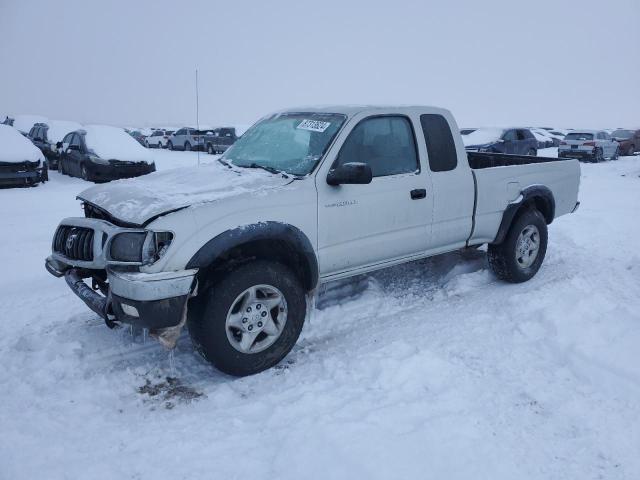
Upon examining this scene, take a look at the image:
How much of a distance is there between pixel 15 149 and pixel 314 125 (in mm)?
10636

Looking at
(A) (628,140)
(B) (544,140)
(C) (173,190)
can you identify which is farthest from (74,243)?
(B) (544,140)

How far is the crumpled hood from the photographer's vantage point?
3344 millimetres

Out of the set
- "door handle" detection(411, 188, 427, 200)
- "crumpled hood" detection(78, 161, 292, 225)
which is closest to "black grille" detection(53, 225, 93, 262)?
"crumpled hood" detection(78, 161, 292, 225)

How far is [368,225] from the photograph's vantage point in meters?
4.16

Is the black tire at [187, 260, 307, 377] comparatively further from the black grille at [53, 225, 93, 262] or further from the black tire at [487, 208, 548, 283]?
the black tire at [487, 208, 548, 283]

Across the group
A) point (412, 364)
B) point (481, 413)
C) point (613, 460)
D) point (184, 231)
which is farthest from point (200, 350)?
point (613, 460)

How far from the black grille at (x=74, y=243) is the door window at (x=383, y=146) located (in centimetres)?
194

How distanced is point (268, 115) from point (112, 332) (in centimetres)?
247

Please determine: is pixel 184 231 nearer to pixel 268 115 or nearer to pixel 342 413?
pixel 342 413

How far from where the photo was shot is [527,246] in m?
5.75

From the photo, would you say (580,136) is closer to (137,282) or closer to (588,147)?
(588,147)

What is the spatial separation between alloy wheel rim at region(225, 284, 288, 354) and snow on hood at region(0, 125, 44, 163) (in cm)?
1078

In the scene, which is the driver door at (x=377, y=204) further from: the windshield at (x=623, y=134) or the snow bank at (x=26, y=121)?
the snow bank at (x=26, y=121)

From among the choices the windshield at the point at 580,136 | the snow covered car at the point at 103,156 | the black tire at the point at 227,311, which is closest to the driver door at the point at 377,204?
the black tire at the point at 227,311
